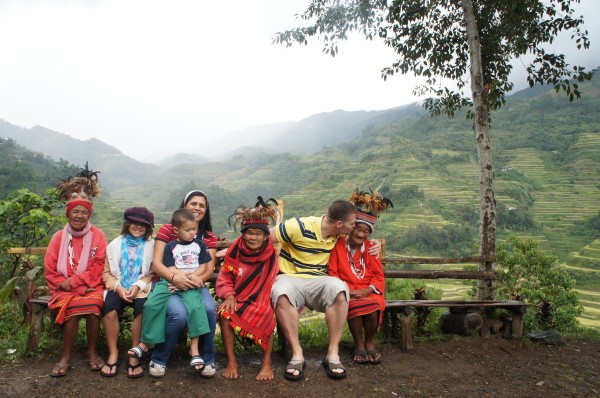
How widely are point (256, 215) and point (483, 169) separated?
2.88 m

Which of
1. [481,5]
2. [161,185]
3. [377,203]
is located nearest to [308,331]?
[377,203]

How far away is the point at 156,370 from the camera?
2.92 meters

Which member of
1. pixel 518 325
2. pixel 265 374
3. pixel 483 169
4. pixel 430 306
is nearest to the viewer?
pixel 265 374

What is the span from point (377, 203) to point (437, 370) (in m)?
1.44

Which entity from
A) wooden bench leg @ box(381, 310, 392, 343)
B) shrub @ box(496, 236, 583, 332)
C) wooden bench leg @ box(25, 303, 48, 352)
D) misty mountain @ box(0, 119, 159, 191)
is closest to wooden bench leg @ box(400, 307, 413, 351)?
wooden bench leg @ box(381, 310, 392, 343)

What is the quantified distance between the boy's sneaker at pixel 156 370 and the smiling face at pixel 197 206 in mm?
1137

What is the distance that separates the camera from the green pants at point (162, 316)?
294cm

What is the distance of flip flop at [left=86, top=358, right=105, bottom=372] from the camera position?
2.99m

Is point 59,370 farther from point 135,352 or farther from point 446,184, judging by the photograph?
point 446,184

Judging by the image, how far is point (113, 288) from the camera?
314cm

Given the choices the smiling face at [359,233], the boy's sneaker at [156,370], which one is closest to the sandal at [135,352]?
the boy's sneaker at [156,370]

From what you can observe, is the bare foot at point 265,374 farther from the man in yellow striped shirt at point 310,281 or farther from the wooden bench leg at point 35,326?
the wooden bench leg at point 35,326

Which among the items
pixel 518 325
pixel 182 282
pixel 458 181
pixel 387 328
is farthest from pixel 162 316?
pixel 458 181

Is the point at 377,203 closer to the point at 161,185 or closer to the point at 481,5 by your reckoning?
the point at 481,5
